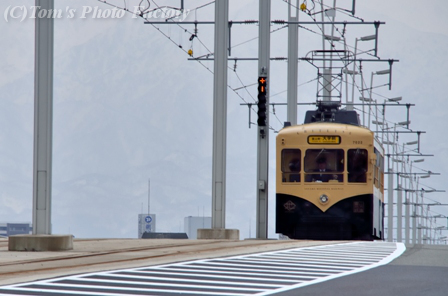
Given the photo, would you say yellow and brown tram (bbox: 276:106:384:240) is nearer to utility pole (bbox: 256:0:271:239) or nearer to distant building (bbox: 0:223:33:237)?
utility pole (bbox: 256:0:271:239)

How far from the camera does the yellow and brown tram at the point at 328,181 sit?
2470 centimetres

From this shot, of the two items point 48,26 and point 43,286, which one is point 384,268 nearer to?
point 43,286

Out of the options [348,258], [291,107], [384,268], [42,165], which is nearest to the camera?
[384,268]

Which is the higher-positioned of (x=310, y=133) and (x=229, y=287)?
(x=310, y=133)

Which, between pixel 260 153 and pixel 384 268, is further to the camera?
pixel 260 153

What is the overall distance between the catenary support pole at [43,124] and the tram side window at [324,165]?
11047 millimetres

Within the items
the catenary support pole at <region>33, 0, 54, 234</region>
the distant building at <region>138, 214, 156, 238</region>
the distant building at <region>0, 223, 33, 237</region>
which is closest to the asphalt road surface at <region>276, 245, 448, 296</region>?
the catenary support pole at <region>33, 0, 54, 234</region>

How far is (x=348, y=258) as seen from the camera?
44.8ft

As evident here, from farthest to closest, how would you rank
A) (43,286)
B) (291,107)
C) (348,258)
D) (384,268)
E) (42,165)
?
(291,107) → (42,165) → (348,258) → (384,268) → (43,286)

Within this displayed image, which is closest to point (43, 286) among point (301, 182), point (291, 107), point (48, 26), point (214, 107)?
point (48, 26)

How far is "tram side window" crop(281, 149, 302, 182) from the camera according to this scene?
2483 centimetres

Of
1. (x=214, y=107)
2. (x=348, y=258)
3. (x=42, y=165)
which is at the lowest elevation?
(x=348, y=258)

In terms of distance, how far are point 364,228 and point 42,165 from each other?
12024 millimetres

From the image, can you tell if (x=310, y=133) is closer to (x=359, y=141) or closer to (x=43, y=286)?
(x=359, y=141)
